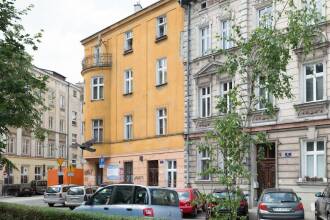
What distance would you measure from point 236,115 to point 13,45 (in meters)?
8.17

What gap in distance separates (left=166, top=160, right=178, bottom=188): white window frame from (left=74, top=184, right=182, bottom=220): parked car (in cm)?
2077

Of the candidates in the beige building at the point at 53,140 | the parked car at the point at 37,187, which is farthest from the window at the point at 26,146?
the parked car at the point at 37,187

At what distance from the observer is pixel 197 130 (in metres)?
36.0

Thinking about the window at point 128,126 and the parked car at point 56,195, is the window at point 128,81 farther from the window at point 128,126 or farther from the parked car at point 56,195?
the parked car at point 56,195

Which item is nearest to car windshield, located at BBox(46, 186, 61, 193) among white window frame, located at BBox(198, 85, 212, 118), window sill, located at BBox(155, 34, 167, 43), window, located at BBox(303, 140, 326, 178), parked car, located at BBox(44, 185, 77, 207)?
parked car, located at BBox(44, 185, 77, 207)

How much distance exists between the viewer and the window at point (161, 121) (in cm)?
4000

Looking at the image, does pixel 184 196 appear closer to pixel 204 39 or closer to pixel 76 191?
pixel 204 39

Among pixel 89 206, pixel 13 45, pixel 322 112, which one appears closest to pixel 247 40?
pixel 13 45

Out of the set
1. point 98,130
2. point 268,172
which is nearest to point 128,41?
point 98,130

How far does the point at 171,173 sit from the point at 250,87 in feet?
98.8

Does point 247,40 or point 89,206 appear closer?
point 247,40

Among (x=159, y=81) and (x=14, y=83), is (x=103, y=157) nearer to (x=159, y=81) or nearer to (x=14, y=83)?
(x=159, y=81)

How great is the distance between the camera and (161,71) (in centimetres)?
4069

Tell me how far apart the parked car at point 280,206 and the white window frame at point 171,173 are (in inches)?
589
